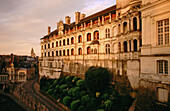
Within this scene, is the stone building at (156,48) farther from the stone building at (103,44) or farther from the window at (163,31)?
the stone building at (103,44)

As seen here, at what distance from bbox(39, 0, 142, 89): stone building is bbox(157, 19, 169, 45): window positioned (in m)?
4.92

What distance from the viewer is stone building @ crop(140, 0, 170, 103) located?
14938mm

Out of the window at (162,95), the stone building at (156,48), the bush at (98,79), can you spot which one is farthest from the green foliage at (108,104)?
the window at (162,95)

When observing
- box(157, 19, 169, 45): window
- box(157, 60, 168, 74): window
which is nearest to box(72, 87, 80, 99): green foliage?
box(157, 60, 168, 74): window

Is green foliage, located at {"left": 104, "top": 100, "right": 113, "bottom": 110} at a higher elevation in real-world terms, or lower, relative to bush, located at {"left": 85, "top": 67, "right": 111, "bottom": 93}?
lower

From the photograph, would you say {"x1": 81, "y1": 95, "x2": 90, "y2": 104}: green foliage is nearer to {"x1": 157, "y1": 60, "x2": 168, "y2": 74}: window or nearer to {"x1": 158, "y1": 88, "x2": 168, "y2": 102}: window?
{"x1": 158, "y1": 88, "x2": 168, "y2": 102}: window

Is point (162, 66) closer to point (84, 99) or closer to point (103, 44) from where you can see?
point (84, 99)

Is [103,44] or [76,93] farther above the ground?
[103,44]

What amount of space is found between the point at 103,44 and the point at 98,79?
9.87 m

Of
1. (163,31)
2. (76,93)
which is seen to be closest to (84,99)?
(76,93)

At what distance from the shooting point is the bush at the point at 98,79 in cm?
2500

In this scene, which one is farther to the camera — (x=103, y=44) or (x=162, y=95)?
(x=103, y=44)

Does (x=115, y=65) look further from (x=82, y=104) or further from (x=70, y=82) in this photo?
(x=70, y=82)

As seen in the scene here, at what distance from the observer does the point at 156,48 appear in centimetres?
1598
